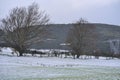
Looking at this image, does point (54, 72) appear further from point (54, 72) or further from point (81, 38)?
point (81, 38)

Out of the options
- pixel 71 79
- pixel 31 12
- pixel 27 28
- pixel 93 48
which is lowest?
pixel 71 79

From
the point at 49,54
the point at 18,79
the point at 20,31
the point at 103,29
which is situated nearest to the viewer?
the point at 18,79

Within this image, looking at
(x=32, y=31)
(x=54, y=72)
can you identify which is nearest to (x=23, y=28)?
(x=32, y=31)

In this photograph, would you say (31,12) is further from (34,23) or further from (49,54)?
(49,54)

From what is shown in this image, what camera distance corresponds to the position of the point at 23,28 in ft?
191

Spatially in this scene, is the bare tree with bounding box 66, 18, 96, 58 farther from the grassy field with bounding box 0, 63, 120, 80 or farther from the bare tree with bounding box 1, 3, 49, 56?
the grassy field with bounding box 0, 63, 120, 80

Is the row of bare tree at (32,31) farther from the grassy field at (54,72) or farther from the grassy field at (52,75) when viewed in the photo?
the grassy field at (52,75)

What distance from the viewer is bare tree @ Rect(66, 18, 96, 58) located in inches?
2370

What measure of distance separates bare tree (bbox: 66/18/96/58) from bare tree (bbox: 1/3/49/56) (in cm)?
624

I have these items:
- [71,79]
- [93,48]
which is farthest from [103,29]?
[71,79]

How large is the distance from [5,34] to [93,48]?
63.4 ft

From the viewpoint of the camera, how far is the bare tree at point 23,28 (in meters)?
57.7

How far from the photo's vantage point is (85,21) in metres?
62.3

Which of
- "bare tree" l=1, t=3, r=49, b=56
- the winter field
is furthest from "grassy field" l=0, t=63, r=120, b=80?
"bare tree" l=1, t=3, r=49, b=56
